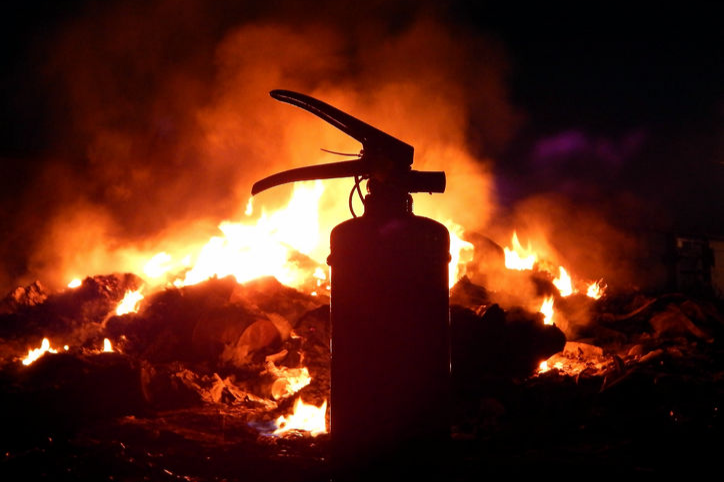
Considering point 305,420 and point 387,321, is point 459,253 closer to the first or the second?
point 305,420

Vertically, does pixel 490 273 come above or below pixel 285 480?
above

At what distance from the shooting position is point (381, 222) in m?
2.01

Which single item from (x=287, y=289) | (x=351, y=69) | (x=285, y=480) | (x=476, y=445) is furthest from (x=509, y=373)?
(x=351, y=69)

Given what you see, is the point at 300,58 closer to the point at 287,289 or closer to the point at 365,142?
the point at 287,289

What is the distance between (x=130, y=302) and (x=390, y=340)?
29.5 feet

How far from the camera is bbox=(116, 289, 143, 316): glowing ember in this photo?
9.26m

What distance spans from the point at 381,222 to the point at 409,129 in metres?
12.8

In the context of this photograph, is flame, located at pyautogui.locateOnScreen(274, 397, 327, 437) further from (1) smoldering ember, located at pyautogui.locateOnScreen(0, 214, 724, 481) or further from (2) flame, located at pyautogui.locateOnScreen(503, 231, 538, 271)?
(2) flame, located at pyautogui.locateOnScreen(503, 231, 538, 271)

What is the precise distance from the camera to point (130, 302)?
377 inches

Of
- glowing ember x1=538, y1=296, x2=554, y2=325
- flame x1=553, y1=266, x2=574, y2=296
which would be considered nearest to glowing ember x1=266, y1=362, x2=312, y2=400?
glowing ember x1=538, y1=296, x2=554, y2=325

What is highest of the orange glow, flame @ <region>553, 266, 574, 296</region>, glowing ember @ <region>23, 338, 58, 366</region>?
the orange glow

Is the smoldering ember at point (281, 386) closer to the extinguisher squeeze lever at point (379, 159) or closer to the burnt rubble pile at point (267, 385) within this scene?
the burnt rubble pile at point (267, 385)

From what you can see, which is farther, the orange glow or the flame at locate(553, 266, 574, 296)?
the flame at locate(553, 266, 574, 296)

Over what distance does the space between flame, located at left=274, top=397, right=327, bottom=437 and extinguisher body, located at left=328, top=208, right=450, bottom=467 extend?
9.13ft
